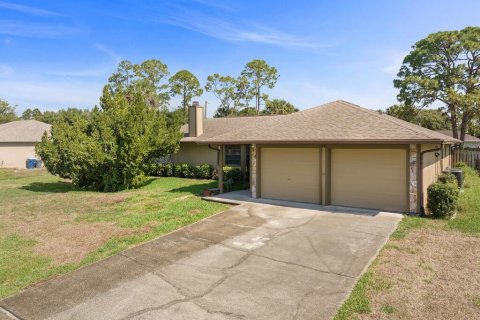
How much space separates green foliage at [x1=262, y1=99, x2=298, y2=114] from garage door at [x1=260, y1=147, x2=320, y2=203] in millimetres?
27496

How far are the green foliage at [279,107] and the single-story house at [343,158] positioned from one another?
83.4ft

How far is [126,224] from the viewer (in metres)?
9.52

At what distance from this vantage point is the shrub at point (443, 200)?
9.23 m

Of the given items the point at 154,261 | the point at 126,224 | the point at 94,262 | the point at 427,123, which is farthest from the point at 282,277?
the point at 427,123

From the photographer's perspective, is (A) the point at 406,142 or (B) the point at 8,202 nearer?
(A) the point at 406,142

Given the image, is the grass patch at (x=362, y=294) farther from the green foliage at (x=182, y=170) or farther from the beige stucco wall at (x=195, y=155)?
the beige stucco wall at (x=195, y=155)

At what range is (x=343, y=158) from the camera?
11.1m

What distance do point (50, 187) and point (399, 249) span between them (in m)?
A: 18.2

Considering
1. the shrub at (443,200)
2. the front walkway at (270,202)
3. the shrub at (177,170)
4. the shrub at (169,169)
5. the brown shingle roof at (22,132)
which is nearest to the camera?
the shrub at (443,200)

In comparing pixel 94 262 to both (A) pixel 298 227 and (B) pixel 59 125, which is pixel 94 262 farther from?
(B) pixel 59 125

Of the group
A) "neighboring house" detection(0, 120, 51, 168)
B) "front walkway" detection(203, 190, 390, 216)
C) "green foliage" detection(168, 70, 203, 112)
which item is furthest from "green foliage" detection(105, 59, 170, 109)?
"front walkway" detection(203, 190, 390, 216)

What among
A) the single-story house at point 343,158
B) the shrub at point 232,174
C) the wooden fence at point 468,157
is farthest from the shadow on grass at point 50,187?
the wooden fence at point 468,157

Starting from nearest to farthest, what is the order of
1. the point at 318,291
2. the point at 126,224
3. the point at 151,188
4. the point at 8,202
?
the point at 318,291, the point at 126,224, the point at 8,202, the point at 151,188

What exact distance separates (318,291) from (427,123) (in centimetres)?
5131
